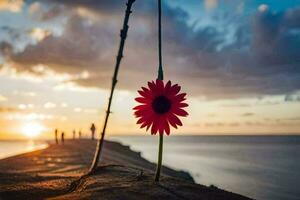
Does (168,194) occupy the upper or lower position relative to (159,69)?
lower

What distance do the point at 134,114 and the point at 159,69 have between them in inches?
28.3

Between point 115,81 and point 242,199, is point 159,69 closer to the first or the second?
point 115,81

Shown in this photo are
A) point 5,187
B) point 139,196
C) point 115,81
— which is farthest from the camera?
point 5,187

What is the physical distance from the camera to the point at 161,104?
16.3 ft

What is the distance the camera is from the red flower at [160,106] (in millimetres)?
4930

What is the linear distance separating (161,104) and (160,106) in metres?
0.03

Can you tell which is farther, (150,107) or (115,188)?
(115,188)

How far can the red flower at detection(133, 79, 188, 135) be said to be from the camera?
16.2 feet

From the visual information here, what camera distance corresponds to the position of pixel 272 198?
36.1m

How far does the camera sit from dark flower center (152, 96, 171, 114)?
4.96 metres

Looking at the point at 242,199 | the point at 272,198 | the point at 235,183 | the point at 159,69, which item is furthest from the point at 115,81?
the point at 235,183

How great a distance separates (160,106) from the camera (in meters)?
4.97

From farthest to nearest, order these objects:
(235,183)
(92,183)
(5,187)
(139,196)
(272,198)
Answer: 1. (235,183)
2. (272,198)
3. (5,187)
4. (92,183)
5. (139,196)

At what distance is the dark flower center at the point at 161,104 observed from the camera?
4965mm
